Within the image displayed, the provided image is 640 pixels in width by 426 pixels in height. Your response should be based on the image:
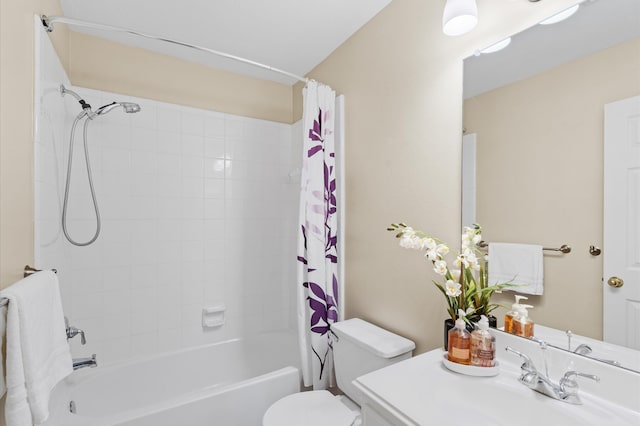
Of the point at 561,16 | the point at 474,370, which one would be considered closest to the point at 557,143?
the point at 561,16

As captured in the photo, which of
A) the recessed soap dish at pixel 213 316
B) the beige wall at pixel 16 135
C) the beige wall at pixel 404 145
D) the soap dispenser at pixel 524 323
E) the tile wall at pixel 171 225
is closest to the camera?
the beige wall at pixel 16 135

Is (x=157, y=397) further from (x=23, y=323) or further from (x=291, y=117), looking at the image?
(x=291, y=117)

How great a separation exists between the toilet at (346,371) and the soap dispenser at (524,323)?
0.48 meters

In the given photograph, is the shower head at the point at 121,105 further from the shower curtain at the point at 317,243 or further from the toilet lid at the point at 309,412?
the toilet lid at the point at 309,412

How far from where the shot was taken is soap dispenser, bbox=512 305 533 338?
3.52 feet

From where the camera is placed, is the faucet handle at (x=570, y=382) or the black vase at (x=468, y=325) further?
the black vase at (x=468, y=325)

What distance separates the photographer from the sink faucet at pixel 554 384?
2.90ft

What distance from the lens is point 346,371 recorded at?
5.23ft

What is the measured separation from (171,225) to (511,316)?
2.10 meters

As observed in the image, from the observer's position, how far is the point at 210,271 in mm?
2357

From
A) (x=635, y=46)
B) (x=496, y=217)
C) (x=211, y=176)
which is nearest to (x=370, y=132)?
(x=496, y=217)

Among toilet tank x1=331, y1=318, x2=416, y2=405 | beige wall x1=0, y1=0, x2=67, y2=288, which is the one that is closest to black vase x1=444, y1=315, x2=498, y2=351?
toilet tank x1=331, y1=318, x2=416, y2=405

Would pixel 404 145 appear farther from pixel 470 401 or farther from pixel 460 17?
pixel 470 401

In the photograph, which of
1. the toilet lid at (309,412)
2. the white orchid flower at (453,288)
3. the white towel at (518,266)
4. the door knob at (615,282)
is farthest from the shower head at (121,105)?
the door knob at (615,282)
